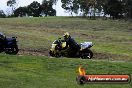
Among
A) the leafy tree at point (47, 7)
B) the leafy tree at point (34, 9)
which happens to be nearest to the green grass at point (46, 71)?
the leafy tree at point (34, 9)

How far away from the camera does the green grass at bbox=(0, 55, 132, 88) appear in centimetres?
1602

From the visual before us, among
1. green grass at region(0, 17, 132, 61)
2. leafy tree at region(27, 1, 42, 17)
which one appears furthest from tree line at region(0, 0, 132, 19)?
green grass at region(0, 17, 132, 61)

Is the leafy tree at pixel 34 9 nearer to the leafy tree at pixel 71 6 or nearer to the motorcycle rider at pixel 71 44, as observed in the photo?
the leafy tree at pixel 71 6

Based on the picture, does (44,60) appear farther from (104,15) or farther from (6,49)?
(104,15)

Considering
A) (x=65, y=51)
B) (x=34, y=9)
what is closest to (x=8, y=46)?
(x=65, y=51)

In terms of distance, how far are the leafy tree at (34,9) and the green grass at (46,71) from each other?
131 m

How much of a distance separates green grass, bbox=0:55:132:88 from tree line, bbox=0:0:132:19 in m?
95.1

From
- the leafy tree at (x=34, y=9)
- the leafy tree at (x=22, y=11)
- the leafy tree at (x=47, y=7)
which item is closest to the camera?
the leafy tree at (x=34, y=9)

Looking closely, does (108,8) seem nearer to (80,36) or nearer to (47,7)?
(47,7)

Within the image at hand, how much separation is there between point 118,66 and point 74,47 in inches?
324

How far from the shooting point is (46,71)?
19391 mm

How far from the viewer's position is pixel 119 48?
44844 mm

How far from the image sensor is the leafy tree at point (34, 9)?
153m

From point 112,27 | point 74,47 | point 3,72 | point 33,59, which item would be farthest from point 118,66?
point 112,27
